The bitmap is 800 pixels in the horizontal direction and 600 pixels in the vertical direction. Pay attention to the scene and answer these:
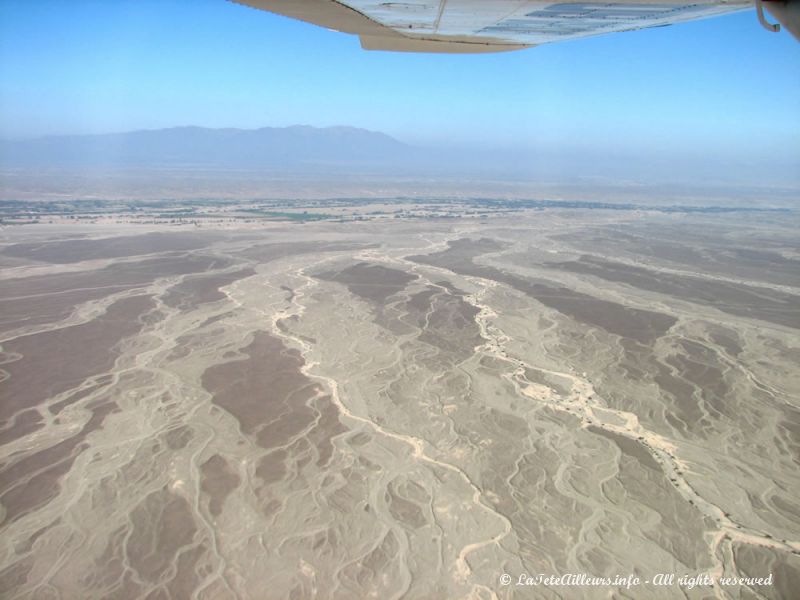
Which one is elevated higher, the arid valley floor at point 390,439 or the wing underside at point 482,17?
the wing underside at point 482,17

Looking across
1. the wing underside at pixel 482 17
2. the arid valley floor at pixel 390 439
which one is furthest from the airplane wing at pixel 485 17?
the arid valley floor at pixel 390 439

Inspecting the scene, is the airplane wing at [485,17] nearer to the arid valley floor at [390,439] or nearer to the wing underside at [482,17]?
the wing underside at [482,17]

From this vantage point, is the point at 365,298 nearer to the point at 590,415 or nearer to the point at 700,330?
the point at 590,415

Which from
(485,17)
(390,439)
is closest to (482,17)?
(485,17)

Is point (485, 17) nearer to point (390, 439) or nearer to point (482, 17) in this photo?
point (482, 17)

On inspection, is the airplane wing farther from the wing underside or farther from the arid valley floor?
the arid valley floor
